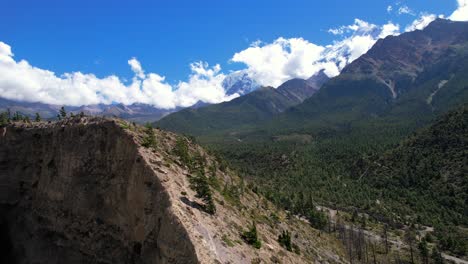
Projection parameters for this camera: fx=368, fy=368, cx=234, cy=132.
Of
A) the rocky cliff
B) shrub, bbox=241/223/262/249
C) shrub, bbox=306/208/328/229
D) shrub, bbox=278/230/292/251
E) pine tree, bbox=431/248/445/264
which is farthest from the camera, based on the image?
shrub, bbox=306/208/328/229

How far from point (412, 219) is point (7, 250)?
141725 millimetres

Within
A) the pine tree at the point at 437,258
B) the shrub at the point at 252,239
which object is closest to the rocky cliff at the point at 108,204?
the shrub at the point at 252,239

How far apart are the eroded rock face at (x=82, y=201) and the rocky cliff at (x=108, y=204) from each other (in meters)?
0.12

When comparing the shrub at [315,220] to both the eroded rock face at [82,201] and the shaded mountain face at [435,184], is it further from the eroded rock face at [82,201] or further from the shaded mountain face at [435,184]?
the eroded rock face at [82,201]

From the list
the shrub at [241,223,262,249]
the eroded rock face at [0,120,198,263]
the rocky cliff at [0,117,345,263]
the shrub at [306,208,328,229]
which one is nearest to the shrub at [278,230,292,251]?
the rocky cliff at [0,117,345,263]

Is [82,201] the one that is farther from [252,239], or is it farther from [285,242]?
[285,242]

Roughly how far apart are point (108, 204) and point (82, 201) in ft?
17.9

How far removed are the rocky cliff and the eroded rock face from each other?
124 mm

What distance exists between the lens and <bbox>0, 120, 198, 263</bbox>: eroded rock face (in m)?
41.1

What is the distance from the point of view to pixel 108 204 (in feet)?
159

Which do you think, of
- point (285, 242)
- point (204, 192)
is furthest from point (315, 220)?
point (204, 192)

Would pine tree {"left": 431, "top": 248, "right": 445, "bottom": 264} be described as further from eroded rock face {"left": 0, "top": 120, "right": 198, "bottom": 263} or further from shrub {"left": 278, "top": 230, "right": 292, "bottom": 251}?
eroded rock face {"left": 0, "top": 120, "right": 198, "bottom": 263}

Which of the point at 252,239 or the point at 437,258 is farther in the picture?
the point at 437,258

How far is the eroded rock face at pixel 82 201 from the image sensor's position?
41062mm
